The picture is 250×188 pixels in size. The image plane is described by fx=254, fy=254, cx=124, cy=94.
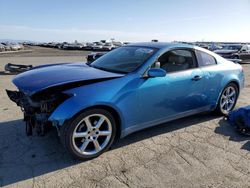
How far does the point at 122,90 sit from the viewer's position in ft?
11.3

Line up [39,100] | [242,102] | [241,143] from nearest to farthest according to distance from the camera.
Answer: [39,100], [241,143], [242,102]

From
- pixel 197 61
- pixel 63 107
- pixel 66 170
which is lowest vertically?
pixel 66 170

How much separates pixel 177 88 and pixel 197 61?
0.83 meters

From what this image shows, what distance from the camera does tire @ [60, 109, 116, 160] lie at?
3.14 metres

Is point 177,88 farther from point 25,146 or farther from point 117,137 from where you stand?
point 25,146

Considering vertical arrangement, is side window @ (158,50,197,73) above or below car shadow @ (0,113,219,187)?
above

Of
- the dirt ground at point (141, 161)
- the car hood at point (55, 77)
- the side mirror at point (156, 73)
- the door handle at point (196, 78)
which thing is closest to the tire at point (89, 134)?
the dirt ground at point (141, 161)

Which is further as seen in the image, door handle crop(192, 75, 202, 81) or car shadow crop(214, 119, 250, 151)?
door handle crop(192, 75, 202, 81)

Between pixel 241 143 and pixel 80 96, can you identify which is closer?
pixel 80 96

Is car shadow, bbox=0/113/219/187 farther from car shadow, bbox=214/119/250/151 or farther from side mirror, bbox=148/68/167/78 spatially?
side mirror, bbox=148/68/167/78

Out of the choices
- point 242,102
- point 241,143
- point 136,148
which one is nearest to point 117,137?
point 136,148

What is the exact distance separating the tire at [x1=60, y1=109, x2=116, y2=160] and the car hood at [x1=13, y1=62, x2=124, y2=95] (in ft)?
1.55

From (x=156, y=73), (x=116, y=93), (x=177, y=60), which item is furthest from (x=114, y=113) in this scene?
(x=177, y=60)

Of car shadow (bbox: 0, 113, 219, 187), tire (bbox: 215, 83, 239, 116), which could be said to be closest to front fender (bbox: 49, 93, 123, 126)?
car shadow (bbox: 0, 113, 219, 187)
